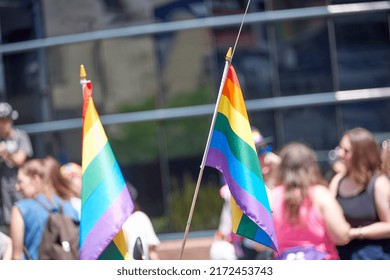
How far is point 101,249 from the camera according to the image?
6.36 metres

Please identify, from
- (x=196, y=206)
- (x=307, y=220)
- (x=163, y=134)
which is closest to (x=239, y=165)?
(x=307, y=220)

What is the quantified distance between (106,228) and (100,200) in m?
0.17

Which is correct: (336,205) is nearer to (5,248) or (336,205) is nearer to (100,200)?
(100,200)

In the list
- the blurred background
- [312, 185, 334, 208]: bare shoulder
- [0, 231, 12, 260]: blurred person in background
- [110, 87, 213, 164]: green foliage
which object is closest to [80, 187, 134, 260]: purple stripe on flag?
[312, 185, 334, 208]: bare shoulder

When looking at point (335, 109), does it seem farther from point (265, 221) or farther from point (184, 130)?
point (265, 221)

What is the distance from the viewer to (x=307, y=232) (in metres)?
6.97

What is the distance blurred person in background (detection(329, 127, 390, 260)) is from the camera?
7098 mm

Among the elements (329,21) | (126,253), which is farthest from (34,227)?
(329,21)

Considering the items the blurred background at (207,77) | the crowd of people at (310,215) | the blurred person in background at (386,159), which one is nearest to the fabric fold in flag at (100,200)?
the crowd of people at (310,215)

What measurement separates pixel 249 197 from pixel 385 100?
18.5 ft

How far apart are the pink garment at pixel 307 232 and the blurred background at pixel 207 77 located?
4.35 meters

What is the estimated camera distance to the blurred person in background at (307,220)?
22.8ft

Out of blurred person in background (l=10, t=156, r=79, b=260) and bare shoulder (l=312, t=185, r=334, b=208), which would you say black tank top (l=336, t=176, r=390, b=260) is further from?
blurred person in background (l=10, t=156, r=79, b=260)

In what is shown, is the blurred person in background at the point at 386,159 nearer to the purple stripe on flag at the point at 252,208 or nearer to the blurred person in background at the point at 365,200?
the blurred person in background at the point at 365,200
